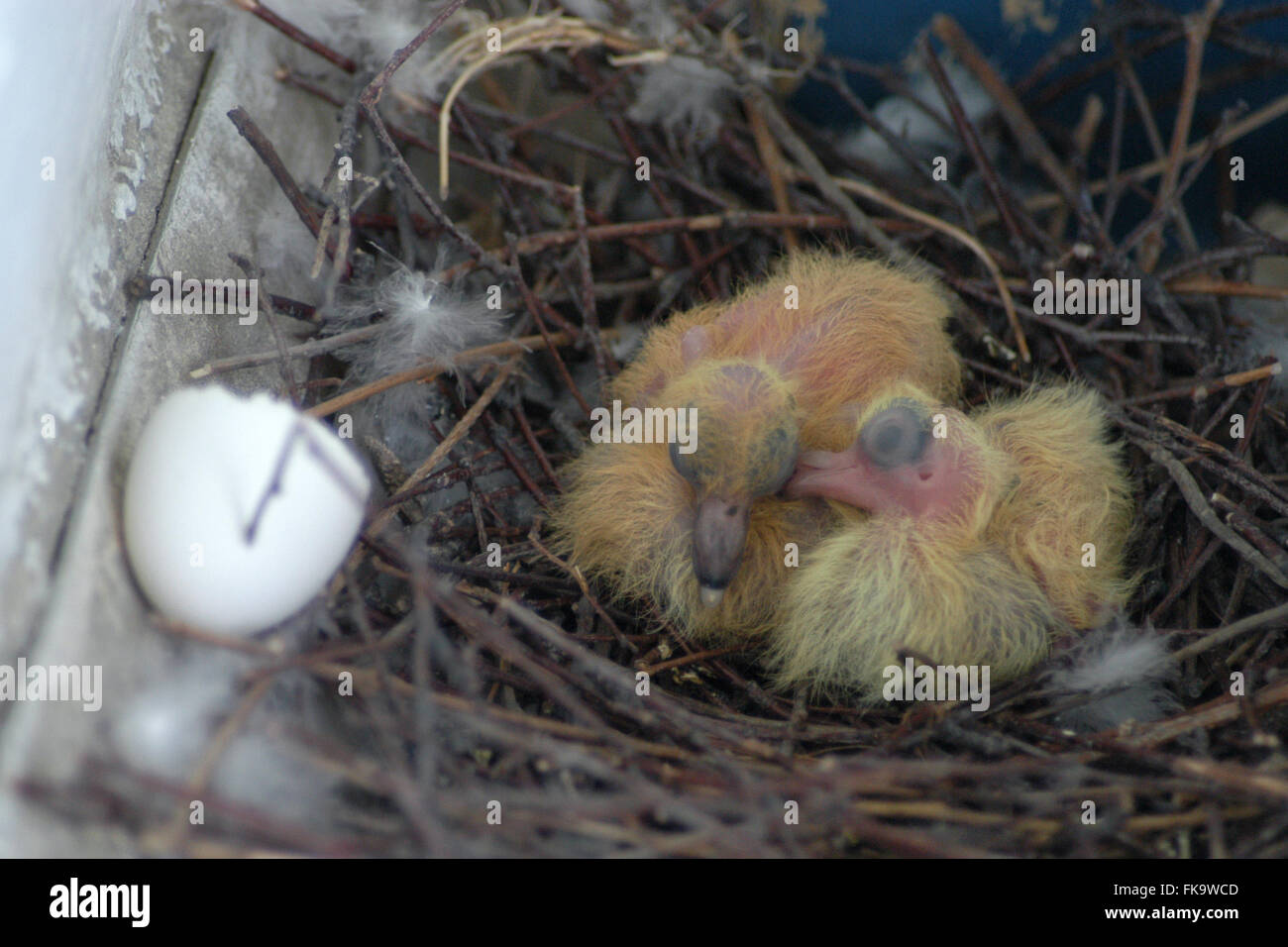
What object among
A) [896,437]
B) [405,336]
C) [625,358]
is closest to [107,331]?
[405,336]

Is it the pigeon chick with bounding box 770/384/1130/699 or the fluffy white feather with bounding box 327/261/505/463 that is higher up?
the fluffy white feather with bounding box 327/261/505/463

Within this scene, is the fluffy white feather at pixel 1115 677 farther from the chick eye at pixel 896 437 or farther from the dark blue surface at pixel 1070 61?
the dark blue surface at pixel 1070 61

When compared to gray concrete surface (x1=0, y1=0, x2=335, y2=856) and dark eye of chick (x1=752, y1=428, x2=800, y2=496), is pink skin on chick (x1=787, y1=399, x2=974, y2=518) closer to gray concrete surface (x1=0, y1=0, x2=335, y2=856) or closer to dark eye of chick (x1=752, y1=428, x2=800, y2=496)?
dark eye of chick (x1=752, y1=428, x2=800, y2=496)

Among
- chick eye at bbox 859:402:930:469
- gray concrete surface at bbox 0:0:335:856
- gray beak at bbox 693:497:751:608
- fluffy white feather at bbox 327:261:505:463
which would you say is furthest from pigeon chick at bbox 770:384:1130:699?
gray concrete surface at bbox 0:0:335:856

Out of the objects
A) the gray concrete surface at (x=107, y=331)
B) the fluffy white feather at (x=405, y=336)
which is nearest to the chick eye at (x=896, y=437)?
the fluffy white feather at (x=405, y=336)

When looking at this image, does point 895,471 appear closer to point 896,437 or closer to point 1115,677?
point 896,437

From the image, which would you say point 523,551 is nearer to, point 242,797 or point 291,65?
point 242,797
